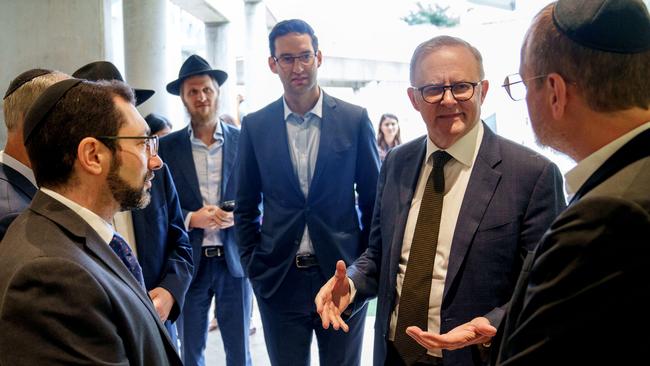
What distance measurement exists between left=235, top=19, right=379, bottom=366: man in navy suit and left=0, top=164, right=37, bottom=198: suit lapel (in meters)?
1.02

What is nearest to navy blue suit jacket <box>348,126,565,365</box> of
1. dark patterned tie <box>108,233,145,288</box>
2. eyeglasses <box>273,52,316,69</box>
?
dark patterned tie <box>108,233,145,288</box>

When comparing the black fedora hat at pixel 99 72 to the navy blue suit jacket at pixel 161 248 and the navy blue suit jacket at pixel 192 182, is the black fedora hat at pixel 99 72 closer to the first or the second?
the navy blue suit jacket at pixel 161 248

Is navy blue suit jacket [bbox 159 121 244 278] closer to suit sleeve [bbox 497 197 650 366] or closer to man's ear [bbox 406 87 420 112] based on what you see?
man's ear [bbox 406 87 420 112]

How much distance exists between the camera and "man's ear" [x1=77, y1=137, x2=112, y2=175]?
135cm

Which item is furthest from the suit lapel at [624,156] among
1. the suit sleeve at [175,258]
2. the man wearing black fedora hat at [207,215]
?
the man wearing black fedora hat at [207,215]

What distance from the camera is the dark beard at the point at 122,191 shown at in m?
1.44

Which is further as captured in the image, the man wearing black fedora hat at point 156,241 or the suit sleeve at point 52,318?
the man wearing black fedora hat at point 156,241

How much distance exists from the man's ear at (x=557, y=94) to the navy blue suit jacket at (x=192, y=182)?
7.01ft

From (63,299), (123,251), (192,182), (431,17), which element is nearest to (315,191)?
(192,182)

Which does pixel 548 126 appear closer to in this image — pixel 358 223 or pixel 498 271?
pixel 498 271

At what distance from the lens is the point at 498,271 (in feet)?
5.26

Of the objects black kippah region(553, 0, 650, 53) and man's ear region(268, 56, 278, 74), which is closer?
black kippah region(553, 0, 650, 53)

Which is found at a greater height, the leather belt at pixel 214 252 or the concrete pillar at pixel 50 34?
the concrete pillar at pixel 50 34

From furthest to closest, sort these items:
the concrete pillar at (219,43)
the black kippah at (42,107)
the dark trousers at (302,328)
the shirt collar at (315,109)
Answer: the concrete pillar at (219,43), the shirt collar at (315,109), the dark trousers at (302,328), the black kippah at (42,107)
